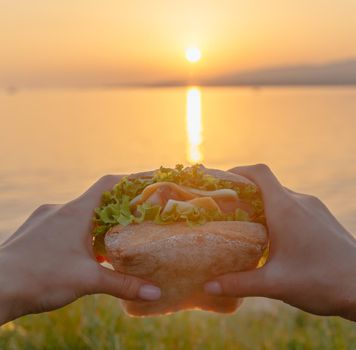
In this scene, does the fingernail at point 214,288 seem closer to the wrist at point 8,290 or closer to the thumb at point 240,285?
the thumb at point 240,285

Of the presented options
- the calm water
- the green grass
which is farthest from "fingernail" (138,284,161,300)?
the calm water

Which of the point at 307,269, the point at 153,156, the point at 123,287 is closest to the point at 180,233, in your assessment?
the point at 123,287

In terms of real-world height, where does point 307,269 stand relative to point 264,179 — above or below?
below

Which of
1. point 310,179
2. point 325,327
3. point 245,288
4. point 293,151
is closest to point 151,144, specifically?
point 293,151

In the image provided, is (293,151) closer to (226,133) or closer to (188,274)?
(226,133)

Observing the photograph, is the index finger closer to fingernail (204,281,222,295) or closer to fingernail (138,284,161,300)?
fingernail (204,281,222,295)

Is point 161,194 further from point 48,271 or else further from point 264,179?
point 48,271

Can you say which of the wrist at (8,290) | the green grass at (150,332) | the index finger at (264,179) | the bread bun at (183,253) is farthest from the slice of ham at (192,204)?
the green grass at (150,332)
